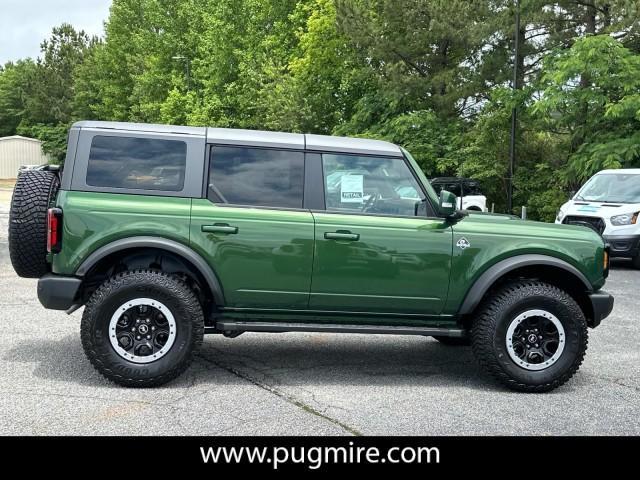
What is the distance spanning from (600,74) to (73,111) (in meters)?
60.6

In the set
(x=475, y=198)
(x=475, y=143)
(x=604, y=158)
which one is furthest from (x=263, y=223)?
(x=475, y=143)

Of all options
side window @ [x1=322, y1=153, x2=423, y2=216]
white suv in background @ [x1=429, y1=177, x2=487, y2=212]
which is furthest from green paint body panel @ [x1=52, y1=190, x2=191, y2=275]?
white suv in background @ [x1=429, y1=177, x2=487, y2=212]

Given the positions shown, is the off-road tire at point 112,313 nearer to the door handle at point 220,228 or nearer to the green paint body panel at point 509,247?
the door handle at point 220,228

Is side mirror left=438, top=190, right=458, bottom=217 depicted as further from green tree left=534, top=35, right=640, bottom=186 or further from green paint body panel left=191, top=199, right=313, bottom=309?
green tree left=534, top=35, right=640, bottom=186

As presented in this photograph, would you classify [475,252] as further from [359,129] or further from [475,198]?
[359,129]

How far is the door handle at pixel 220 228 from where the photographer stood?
5223mm

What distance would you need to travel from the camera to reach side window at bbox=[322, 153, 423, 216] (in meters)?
5.50

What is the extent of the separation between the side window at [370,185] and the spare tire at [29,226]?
2093 mm

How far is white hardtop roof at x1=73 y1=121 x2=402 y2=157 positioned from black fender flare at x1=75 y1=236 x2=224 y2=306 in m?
0.84

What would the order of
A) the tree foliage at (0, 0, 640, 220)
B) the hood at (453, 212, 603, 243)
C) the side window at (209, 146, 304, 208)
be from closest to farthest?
the side window at (209, 146, 304, 208) → the hood at (453, 212, 603, 243) → the tree foliage at (0, 0, 640, 220)

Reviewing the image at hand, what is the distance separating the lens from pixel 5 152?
69438 mm

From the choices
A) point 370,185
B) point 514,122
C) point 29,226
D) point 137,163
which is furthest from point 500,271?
point 514,122

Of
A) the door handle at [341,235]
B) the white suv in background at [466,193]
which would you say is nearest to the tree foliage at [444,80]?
the white suv in background at [466,193]

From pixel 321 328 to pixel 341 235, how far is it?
70cm
